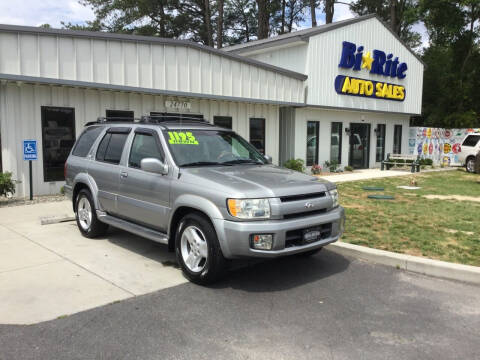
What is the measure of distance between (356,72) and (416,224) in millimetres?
13558

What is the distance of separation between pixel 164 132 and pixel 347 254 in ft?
10.7

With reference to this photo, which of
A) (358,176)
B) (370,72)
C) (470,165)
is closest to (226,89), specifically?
(358,176)

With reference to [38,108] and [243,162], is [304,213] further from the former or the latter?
[38,108]

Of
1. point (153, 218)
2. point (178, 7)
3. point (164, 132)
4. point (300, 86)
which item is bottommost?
point (153, 218)

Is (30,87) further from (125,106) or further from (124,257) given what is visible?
(124,257)

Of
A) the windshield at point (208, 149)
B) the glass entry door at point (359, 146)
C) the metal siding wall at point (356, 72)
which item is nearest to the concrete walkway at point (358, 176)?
the glass entry door at point (359, 146)

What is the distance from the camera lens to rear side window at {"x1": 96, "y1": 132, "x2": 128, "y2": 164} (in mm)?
6395

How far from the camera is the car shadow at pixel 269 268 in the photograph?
16.7ft

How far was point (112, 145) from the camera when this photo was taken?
6617 mm

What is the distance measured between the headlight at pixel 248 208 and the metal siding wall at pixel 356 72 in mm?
13556

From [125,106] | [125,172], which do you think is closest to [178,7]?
[125,106]

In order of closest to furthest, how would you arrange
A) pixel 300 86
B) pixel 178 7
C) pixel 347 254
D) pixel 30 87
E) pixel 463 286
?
1. pixel 463 286
2. pixel 347 254
3. pixel 30 87
4. pixel 300 86
5. pixel 178 7

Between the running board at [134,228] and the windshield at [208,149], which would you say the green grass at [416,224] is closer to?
the windshield at [208,149]

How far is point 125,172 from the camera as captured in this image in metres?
6.02
